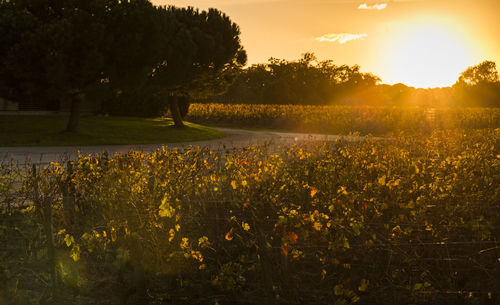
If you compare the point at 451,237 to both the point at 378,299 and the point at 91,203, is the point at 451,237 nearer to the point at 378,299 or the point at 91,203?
the point at 378,299

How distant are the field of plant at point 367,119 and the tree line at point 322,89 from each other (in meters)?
33.3

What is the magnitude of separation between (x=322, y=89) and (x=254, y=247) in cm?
7900

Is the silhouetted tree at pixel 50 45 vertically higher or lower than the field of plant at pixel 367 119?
higher

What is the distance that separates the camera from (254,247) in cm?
616

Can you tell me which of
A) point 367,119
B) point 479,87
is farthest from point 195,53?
point 479,87

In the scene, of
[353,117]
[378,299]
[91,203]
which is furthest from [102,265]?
[353,117]

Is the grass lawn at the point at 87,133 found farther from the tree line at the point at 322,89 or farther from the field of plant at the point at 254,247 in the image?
the tree line at the point at 322,89

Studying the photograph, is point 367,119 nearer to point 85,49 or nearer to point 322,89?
point 85,49

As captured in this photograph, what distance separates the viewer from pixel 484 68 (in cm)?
10594

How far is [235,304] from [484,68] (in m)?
116

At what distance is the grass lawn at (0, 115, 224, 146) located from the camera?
21.5 meters

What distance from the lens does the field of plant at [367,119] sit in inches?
1278

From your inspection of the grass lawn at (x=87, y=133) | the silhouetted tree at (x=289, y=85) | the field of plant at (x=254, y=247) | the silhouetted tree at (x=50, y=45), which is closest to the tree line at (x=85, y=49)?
the silhouetted tree at (x=50, y=45)

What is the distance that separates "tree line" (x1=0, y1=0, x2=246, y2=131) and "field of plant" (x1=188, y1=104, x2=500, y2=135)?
40.4ft
